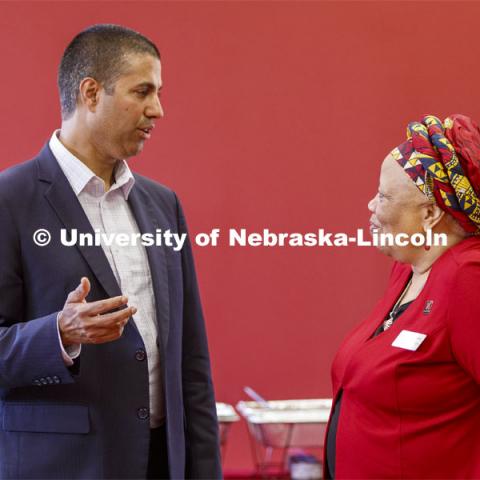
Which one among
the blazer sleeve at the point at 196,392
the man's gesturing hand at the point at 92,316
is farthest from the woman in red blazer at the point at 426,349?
the man's gesturing hand at the point at 92,316

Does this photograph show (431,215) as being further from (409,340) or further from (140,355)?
(140,355)

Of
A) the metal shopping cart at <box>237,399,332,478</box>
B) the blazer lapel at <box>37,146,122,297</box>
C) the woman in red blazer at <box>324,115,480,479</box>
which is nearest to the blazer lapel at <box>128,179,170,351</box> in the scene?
the blazer lapel at <box>37,146,122,297</box>

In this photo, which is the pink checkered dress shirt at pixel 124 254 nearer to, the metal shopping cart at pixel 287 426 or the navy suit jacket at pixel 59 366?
A: the navy suit jacket at pixel 59 366

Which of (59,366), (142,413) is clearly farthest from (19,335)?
(142,413)

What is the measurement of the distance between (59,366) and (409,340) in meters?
0.73

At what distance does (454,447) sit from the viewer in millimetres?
1763

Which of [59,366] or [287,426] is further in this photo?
[287,426]

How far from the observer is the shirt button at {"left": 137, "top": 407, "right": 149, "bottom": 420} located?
191 centimetres

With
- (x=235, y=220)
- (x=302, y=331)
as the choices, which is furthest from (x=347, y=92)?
(x=302, y=331)

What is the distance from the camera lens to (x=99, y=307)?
169 cm

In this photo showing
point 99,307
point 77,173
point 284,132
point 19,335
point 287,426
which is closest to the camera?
point 99,307

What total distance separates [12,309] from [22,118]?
107 inches

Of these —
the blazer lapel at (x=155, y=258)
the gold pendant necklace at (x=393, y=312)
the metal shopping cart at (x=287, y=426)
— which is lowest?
the metal shopping cart at (x=287, y=426)

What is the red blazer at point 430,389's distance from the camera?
173cm
